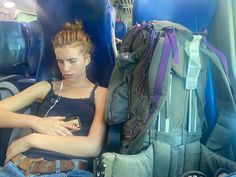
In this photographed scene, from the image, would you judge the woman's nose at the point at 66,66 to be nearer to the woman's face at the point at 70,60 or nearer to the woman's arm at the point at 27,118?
the woman's face at the point at 70,60

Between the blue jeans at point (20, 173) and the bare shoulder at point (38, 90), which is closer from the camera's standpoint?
the blue jeans at point (20, 173)

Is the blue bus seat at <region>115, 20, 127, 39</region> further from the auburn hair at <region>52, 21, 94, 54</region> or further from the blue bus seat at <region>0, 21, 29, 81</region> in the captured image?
the auburn hair at <region>52, 21, 94, 54</region>

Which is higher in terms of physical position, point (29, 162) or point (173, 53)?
point (173, 53)

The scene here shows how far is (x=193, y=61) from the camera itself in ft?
4.14

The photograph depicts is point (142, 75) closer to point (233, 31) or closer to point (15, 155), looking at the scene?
point (233, 31)

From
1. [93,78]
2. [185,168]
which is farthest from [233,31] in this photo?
[93,78]

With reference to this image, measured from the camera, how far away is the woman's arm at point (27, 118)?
142cm

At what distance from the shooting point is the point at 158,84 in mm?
1179

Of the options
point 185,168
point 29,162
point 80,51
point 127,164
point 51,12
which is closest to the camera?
point 127,164

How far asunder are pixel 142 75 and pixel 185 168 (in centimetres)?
36

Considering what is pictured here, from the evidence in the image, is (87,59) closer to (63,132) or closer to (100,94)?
(100,94)

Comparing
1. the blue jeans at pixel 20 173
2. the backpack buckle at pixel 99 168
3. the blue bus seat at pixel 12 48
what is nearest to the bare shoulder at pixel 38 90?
the blue jeans at pixel 20 173

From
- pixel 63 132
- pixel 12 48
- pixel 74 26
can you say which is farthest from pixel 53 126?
pixel 12 48

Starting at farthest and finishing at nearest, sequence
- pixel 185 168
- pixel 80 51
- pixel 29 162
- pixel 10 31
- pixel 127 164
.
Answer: pixel 10 31, pixel 80 51, pixel 29 162, pixel 185 168, pixel 127 164
